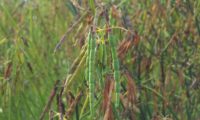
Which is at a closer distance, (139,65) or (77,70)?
(77,70)

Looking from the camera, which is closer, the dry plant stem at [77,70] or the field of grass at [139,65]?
the dry plant stem at [77,70]

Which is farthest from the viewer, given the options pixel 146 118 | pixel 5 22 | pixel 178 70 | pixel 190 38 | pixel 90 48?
pixel 5 22

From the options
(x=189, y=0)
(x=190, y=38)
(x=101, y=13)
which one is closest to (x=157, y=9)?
(x=189, y=0)

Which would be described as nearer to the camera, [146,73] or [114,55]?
[114,55]

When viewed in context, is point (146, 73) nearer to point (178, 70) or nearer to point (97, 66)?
point (178, 70)

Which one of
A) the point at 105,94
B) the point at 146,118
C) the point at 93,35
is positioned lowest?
the point at 146,118

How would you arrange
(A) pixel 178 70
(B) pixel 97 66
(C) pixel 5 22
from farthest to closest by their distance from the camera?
(C) pixel 5 22 → (A) pixel 178 70 → (B) pixel 97 66

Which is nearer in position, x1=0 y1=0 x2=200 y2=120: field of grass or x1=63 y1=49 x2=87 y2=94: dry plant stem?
x1=63 y1=49 x2=87 y2=94: dry plant stem

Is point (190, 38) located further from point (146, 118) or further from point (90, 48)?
point (90, 48)

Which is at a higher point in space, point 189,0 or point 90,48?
point 189,0
